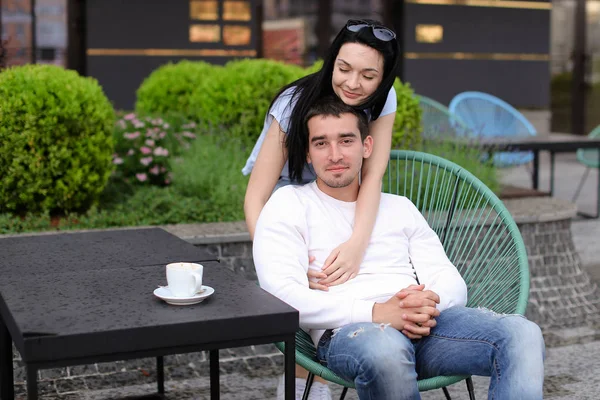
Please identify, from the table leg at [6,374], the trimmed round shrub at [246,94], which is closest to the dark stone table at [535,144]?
the trimmed round shrub at [246,94]

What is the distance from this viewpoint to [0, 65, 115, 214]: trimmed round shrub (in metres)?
4.32

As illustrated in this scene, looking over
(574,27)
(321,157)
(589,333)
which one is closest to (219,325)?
(321,157)

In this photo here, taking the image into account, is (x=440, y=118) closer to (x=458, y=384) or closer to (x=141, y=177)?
(x=141, y=177)

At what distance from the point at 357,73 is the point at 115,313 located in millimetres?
1095

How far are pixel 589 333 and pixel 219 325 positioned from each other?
287 cm

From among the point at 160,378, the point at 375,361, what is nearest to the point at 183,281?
the point at 375,361

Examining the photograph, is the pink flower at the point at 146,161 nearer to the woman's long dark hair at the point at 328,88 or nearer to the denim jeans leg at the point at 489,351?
the woman's long dark hair at the point at 328,88

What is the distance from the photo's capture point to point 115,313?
81.0 inches

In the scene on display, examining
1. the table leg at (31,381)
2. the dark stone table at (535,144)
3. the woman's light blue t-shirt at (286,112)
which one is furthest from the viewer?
the dark stone table at (535,144)

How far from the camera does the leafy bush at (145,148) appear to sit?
18.1 feet

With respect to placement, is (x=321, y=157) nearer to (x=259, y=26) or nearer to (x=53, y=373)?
(x=53, y=373)

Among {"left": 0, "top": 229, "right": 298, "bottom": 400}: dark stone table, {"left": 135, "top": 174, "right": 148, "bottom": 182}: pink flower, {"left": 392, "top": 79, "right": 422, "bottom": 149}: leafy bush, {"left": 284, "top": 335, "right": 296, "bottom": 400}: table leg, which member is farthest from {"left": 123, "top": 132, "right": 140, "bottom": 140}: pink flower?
{"left": 284, "top": 335, "right": 296, "bottom": 400}: table leg

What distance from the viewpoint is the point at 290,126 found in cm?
281

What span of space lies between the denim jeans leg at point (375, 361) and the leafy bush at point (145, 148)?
3147 mm
